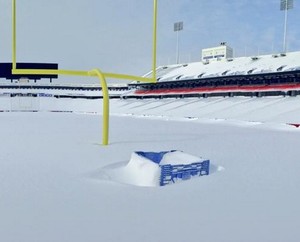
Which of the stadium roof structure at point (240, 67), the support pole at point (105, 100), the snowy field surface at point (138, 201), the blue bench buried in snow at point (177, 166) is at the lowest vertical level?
the snowy field surface at point (138, 201)

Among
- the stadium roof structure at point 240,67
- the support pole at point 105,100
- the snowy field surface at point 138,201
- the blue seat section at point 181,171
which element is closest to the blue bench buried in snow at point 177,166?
the blue seat section at point 181,171

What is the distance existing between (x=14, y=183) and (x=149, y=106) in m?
31.7

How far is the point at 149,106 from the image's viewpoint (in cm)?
3628

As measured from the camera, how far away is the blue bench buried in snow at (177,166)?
503 cm

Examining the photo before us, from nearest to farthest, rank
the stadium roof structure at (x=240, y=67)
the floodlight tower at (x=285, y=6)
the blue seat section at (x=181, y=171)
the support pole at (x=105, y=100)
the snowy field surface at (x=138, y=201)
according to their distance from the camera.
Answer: the snowy field surface at (x=138, y=201)
the blue seat section at (x=181, y=171)
the support pole at (x=105, y=100)
the stadium roof structure at (x=240, y=67)
the floodlight tower at (x=285, y=6)

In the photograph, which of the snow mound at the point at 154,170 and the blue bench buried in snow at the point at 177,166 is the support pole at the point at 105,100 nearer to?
the snow mound at the point at 154,170

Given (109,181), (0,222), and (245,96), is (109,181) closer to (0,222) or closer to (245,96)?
(0,222)

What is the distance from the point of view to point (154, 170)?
5066 millimetres

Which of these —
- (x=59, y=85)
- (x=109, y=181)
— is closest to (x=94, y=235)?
(x=109, y=181)

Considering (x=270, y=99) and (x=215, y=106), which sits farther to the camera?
(x=215, y=106)

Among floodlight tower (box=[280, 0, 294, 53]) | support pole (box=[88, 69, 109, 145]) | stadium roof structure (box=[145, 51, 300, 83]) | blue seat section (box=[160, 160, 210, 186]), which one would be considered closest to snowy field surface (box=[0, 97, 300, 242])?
blue seat section (box=[160, 160, 210, 186])

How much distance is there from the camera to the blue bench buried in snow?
503 centimetres

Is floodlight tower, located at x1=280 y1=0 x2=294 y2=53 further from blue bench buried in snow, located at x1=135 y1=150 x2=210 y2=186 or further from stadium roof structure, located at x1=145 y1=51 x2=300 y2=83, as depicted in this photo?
blue bench buried in snow, located at x1=135 y1=150 x2=210 y2=186

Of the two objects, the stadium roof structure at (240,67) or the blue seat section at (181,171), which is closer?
the blue seat section at (181,171)
